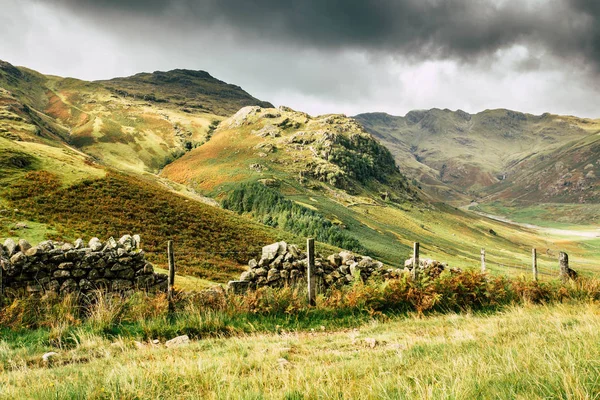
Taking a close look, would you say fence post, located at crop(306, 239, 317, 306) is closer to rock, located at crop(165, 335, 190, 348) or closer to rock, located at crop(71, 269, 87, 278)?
rock, located at crop(165, 335, 190, 348)

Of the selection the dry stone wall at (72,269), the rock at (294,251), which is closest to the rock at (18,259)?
the dry stone wall at (72,269)

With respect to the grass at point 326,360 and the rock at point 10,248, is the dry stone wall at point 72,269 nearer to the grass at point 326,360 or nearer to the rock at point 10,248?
the rock at point 10,248

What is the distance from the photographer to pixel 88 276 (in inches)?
545

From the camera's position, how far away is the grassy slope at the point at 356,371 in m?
3.34

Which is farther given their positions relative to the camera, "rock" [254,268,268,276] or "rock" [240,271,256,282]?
"rock" [254,268,268,276]

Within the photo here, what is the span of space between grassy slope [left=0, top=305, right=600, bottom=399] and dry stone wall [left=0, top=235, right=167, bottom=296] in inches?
251

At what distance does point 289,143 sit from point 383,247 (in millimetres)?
95163

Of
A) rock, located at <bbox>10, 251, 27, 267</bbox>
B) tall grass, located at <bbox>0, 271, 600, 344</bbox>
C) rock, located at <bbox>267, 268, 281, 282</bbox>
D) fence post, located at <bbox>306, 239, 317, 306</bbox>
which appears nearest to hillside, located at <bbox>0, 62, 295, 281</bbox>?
rock, located at <bbox>267, 268, 281, 282</bbox>

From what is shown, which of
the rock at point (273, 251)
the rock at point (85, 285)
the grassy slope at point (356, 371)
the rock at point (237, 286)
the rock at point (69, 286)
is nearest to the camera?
the grassy slope at point (356, 371)

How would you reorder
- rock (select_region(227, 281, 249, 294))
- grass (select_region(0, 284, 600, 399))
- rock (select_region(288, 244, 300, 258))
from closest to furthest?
1. grass (select_region(0, 284, 600, 399))
2. rock (select_region(227, 281, 249, 294))
3. rock (select_region(288, 244, 300, 258))

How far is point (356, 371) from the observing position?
4434 mm

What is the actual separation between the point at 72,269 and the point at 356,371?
13974 mm

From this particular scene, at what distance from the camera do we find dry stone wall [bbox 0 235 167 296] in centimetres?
1231

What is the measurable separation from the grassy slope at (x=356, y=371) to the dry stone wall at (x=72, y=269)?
20.9ft
